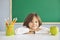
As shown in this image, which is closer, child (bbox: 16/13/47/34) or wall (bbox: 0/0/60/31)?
child (bbox: 16/13/47/34)

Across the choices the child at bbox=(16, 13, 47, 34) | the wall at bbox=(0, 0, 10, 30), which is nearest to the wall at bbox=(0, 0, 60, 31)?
the wall at bbox=(0, 0, 10, 30)

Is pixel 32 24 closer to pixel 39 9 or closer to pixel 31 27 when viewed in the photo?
pixel 31 27

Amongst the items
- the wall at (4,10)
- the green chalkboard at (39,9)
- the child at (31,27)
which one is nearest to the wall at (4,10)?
the wall at (4,10)

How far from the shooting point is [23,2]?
2.63 metres

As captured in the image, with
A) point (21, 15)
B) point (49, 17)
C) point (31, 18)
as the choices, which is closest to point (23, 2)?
point (21, 15)

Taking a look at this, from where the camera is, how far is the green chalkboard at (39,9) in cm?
263

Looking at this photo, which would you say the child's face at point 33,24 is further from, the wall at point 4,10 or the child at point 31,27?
the wall at point 4,10

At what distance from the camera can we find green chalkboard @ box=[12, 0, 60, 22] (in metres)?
2.63

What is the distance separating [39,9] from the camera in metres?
2.64

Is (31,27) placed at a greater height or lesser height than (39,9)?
lesser

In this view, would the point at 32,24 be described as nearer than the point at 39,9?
Yes

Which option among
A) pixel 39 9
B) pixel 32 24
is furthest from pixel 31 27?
pixel 39 9

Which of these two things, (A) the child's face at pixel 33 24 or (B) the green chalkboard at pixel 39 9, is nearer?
(A) the child's face at pixel 33 24

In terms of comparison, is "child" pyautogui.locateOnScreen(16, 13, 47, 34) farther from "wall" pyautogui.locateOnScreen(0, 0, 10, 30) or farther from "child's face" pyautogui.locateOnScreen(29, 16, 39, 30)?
"wall" pyautogui.locateOnScreen(0, 0, 10, 30)
